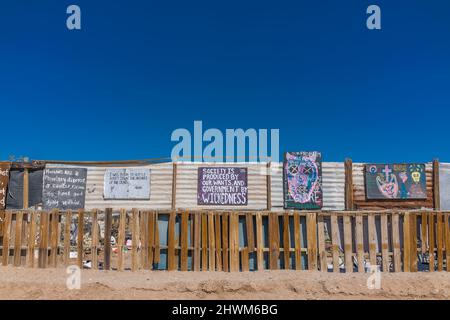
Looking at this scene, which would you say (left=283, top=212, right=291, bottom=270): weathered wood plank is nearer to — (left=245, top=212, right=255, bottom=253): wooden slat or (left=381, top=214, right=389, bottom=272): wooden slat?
(left=245, top=212, right=255, bottom=253): wooden slat

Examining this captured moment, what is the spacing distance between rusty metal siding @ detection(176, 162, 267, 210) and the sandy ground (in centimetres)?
405

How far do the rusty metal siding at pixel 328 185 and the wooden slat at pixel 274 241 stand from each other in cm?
345

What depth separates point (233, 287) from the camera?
6.47m

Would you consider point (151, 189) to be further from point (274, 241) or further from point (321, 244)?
point (321, 244)

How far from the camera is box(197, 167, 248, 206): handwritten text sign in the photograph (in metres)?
11.2

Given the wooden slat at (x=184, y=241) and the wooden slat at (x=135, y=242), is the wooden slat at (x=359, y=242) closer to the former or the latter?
the wooden slat at (x=184, y=241)

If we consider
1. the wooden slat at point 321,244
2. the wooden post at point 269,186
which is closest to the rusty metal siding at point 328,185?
the wooden post at point 269,186

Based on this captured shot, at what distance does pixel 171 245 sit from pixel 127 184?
4.12 meters

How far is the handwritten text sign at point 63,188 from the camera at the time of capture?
11266 millimetres

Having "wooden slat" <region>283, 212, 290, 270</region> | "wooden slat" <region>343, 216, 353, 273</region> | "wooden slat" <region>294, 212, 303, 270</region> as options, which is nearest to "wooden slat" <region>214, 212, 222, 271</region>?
"wooden slat" <region>283, 212, 290, 270</region>

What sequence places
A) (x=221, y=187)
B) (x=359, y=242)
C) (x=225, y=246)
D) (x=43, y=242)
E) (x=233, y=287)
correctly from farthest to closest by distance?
(x=221, y=187) → (x=43, y=242) → (x=225, y=246) → (x=359, y=242) → (x=233, y=287)

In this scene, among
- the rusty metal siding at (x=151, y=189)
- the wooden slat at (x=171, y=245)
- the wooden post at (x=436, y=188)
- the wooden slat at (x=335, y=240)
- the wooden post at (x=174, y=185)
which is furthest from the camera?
the rusty metal siding at (x=151, y=189)

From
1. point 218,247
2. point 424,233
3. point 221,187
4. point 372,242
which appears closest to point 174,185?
point 221,187

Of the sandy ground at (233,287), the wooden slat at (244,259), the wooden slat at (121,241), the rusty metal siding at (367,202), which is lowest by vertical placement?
the sandy ground at (233,287)
